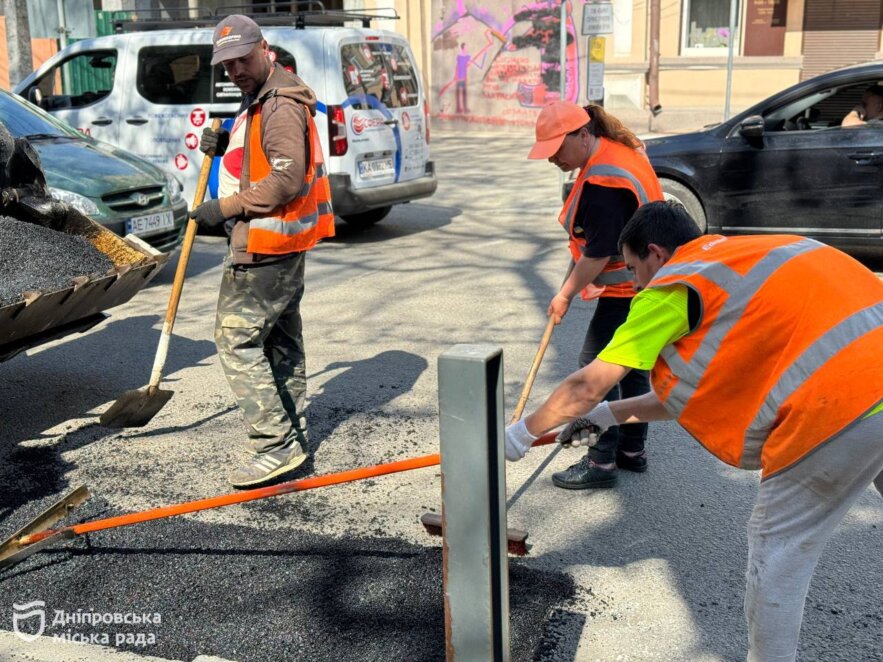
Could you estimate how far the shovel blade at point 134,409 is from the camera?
202 inches

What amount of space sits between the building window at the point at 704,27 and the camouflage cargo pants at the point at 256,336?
17.0 metres

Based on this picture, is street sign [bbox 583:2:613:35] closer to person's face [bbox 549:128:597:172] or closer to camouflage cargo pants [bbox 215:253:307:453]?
person's face [bbox 549:128:597:172]

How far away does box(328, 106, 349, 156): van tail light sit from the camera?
9586 mm

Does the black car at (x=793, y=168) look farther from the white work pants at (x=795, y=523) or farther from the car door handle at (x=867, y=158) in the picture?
the white work pants at (x=795, y=523)

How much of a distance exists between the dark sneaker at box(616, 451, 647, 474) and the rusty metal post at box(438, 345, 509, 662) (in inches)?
98.0

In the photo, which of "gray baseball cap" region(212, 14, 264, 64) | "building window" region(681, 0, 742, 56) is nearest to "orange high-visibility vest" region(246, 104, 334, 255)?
"gray baseball cap" region(212, 14, 264, 64)

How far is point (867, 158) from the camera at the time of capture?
812 cm

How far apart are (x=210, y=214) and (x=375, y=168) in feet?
18.5

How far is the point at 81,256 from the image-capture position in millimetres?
5348

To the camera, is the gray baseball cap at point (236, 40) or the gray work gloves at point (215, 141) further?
the gray work gloves at point (215, 141)

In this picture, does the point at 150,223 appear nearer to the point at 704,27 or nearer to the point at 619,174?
the point at 619,174

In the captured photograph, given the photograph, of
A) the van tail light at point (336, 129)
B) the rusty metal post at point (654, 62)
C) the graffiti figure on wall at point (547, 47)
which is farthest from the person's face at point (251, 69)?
the graffiti figure on wall at point (547, 47)

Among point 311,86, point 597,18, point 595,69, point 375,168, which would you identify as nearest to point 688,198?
point 375,168

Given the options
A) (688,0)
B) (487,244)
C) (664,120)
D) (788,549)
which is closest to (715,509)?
(788,549)
